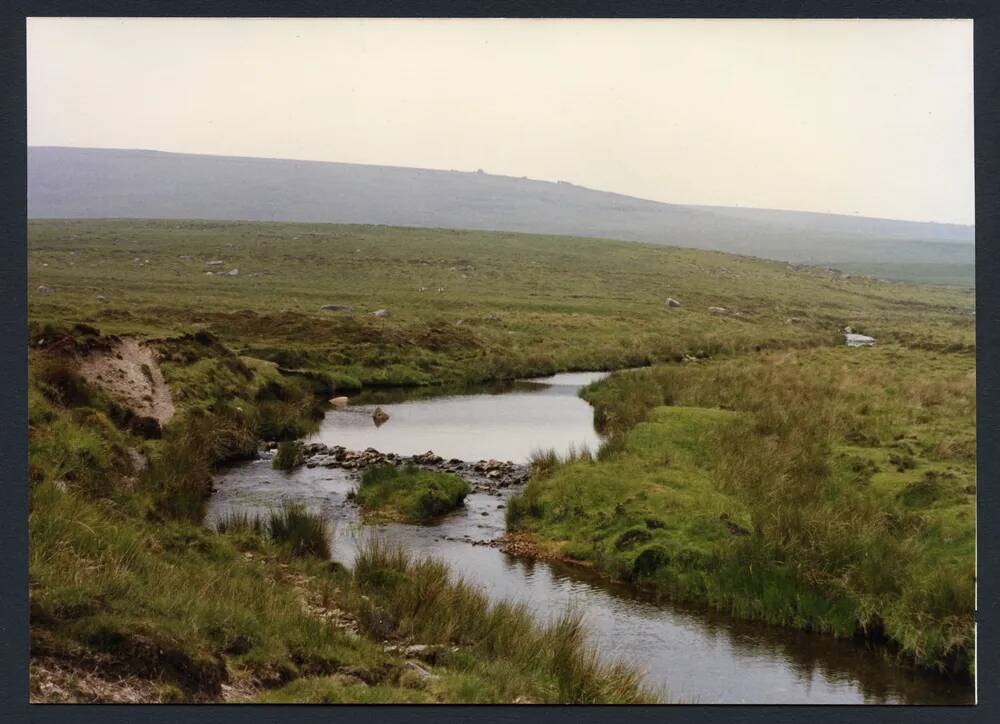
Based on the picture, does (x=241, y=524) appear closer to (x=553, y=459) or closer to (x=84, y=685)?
(x=84, y=685)

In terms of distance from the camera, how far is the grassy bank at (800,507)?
1173cm

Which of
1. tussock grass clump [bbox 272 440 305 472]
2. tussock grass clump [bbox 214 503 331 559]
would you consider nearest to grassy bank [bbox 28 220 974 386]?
tussock grass clump [bbox 272 440 305 472]

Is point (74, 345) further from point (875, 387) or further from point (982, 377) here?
point (875, 387)

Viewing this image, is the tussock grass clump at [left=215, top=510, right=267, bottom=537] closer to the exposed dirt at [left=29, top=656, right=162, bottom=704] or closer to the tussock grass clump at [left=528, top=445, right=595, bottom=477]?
the exposed dirt at [left=29, top=656, right=162, bottom=704]

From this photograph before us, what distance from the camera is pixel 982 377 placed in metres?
11.3

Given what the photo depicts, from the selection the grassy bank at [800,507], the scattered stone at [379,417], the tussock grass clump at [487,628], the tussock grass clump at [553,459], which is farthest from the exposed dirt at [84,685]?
the scattered stone at [379,417]

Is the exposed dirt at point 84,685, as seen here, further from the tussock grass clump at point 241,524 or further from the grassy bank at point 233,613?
the tussock grass clump at point 241,524

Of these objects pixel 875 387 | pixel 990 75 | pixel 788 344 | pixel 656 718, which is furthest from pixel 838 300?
pixel 656 718

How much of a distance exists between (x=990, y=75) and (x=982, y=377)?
11.7ft

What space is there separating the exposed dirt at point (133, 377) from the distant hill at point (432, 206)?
26.2 meters

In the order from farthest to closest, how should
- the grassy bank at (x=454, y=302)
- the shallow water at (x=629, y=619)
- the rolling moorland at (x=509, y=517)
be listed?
1. the grassy bank at (x=454, y=302)
2. the shallow water at (x=629, y=619)
3. the rolling moorland at (x=509, y=517)

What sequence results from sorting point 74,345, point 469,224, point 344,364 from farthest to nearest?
point 469,224, point 344,364, point 74,345

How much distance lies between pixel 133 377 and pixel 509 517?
8.51m

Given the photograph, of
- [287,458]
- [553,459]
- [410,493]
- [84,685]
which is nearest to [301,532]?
[410,493]
